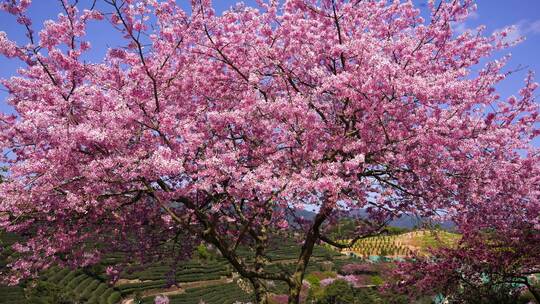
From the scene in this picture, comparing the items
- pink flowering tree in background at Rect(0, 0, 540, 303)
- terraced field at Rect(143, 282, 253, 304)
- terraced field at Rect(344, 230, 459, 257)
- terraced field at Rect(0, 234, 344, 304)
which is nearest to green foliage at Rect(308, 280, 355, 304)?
terraced field at Rect(0, 234, 344, 304)

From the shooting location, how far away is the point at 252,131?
8.54 m

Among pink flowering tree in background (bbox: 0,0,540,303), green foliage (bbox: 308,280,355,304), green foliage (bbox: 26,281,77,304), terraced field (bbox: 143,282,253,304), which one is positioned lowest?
terraced field (bbox: 143,282,253,304)

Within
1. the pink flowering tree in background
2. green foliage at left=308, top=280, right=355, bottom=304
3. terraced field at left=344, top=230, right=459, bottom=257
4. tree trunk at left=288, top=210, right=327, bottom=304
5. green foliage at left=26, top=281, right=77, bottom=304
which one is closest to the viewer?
the pink flowering tree in background

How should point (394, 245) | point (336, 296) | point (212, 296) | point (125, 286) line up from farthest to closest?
point (394, 245)
point (125, 286)
point (212, 296)
point (336, 296)

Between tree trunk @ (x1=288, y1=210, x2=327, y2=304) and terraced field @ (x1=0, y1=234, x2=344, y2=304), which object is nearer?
tree trunk @ (x1=288, y1=210, x2=327, y2=304)

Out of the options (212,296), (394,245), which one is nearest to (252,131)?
(212,296)

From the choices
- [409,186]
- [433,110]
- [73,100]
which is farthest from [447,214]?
[73,100]

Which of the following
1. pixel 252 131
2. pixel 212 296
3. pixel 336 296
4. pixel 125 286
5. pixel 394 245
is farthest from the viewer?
pixel 394 245

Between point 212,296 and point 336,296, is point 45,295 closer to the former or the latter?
point 212,296

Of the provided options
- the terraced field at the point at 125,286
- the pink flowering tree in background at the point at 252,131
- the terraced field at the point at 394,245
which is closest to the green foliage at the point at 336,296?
the terraced field at the point at 125,286

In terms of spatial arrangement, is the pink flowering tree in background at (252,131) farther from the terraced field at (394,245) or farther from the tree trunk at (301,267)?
the terraced field at (394,245)

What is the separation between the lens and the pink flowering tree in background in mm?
7238

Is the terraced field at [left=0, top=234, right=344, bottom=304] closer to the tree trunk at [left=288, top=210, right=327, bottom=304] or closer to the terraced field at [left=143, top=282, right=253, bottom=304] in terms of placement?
the terraced field at [left=143, top=282, right=253, bottom=304]

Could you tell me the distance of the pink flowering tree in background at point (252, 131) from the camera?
285 inches
